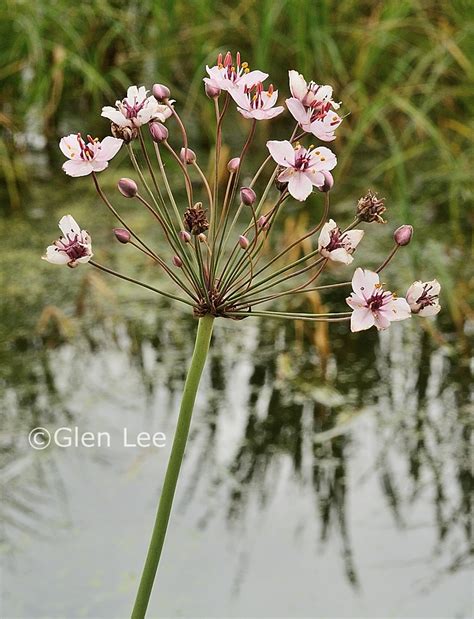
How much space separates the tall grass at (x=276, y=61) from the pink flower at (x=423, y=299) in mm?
2072

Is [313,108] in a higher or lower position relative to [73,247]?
higher

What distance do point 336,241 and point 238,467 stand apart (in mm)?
1036

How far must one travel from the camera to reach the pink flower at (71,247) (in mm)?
714

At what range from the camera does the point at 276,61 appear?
3.29 metres

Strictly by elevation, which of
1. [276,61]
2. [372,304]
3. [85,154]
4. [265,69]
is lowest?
[372,304]

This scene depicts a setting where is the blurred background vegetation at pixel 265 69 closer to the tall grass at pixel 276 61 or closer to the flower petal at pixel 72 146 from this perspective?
the tall grass at pixel 276 61

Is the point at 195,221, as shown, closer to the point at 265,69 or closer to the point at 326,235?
the point at 326,235

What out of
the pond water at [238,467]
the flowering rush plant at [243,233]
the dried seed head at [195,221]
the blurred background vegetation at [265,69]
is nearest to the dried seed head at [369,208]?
the flowering rush plant at [243,233]

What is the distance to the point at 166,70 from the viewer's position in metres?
3.14

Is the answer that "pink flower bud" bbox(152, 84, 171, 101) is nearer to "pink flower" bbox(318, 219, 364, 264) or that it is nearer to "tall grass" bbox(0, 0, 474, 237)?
"pink flower" bbox(318, 219, 364, 264)

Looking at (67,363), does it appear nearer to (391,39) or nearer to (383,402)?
(383,402)

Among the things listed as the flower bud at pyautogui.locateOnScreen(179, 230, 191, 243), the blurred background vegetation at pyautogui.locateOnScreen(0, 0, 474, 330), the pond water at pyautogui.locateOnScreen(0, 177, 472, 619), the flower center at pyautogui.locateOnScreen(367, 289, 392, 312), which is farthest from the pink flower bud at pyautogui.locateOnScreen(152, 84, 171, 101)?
the blurred background vegetation at pyautogui.locateOnScreen(0, 0, 474, 330)

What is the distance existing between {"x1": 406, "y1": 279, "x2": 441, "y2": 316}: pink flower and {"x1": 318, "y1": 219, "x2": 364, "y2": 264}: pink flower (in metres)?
0.05

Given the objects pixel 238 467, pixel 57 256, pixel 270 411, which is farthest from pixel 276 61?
pixel 57 256
